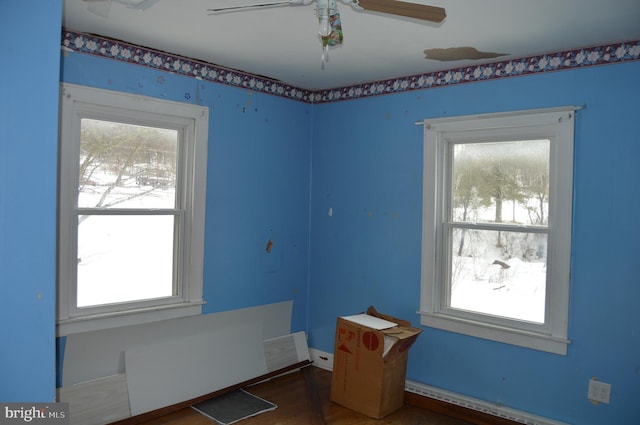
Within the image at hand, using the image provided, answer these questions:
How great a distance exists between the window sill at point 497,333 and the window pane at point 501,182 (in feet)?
2.43

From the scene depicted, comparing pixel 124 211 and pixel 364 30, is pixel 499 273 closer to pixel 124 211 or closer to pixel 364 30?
pixel 364 30

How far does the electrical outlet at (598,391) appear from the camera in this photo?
9.73 feet

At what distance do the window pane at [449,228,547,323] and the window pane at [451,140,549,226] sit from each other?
131mm

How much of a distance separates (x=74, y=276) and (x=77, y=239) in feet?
0.75

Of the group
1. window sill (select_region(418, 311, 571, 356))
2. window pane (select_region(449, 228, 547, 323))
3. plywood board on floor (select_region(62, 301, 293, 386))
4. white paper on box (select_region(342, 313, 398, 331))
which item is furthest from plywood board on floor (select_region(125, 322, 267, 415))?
window pane (select_region(449, 228, 547, 323))

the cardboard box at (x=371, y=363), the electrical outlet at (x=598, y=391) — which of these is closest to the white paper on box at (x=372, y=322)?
the cardboard box at (x=371, y=363)

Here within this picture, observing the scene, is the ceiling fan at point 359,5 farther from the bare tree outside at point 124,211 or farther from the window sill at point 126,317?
the window sill at point 126,317

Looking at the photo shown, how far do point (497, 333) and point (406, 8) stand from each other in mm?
2377

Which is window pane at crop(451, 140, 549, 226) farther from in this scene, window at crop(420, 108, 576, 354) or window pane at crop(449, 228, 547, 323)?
window pane at crop(449, 228, 547, 323)

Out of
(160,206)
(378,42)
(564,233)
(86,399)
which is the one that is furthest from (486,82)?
(86,399)

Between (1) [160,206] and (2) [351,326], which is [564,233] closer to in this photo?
(2) [351,326]

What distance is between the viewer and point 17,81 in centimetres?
107

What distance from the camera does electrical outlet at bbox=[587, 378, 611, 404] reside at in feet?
9.73

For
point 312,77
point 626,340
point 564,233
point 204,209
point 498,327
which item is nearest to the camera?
point 626,340
